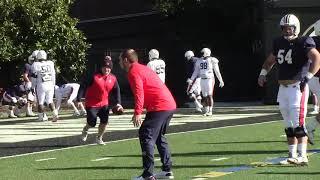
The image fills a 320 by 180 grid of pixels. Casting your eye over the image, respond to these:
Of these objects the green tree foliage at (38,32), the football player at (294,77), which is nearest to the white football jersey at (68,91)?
the green tree foliage at (38,32)

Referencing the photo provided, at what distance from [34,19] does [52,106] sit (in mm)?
6607

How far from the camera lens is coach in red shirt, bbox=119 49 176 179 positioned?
29.5 ft

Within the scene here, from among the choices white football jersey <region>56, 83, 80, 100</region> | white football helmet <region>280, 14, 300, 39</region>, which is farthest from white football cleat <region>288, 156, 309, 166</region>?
white football jersey <region>56, 83, 80, 100</region>

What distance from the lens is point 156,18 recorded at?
1323 inches

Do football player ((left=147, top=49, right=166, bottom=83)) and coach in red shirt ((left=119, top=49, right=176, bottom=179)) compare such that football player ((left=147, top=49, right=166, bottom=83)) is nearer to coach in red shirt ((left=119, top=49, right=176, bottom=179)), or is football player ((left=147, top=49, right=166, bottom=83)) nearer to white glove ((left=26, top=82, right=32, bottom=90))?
white glove ((left=26, top=82, right=32, bottom=90))

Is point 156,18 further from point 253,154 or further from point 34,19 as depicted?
point 253,154

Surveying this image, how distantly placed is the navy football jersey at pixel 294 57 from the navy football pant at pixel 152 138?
1.84 metres

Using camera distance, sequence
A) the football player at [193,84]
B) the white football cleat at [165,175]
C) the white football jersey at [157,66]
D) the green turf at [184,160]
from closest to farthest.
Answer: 1. the white football cleat at [165,175]
2. the green turf at [184,160]
3. the white football jersey at [157,66]
4. the football player at [193,84]

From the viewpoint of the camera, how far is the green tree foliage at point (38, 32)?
24906 mm

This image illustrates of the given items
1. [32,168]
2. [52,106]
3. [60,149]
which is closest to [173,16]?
[52,106]

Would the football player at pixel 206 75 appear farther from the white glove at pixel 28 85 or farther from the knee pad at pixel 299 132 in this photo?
the knee pad at pixel 299 132

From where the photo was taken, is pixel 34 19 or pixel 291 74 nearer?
pixel 291 74

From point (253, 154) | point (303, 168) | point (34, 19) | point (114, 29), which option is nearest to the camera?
point (303, 168)

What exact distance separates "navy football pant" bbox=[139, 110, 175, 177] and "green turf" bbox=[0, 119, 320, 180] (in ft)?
1.28
